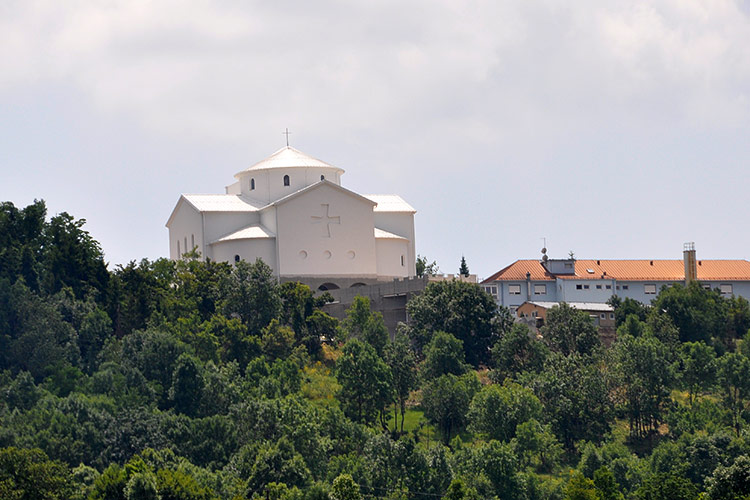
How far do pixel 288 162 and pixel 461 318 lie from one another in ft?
53.3

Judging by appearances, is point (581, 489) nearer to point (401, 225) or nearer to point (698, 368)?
point (698, 368)

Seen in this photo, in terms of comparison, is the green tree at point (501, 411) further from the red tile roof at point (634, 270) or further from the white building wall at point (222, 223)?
the red tile roof at point (634, 270)

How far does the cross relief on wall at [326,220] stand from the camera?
68000 millimetres

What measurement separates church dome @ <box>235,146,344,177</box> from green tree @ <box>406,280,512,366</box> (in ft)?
42.0

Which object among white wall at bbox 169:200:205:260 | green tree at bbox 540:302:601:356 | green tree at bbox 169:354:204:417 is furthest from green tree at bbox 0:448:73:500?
green tree at bbox 540:302:601:356

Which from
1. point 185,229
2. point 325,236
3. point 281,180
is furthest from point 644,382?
point 185,229

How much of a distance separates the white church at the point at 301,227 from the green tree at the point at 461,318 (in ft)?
20.8

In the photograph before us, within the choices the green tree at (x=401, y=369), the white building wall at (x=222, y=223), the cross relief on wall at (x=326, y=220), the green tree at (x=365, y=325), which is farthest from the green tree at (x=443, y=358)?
the white building wall at (x=222, y=223)

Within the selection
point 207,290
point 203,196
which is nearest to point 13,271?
point 207,290

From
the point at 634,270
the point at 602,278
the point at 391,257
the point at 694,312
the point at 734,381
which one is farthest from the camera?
the point at 634,270

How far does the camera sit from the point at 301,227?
67.8m

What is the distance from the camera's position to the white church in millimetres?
67188

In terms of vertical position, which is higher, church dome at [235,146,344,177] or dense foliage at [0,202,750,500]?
church dome at [235,146,344,177]

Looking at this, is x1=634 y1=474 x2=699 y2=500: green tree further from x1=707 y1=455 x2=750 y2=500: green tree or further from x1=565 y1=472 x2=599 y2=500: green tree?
x1=707 y1=455 x2=750 y2=500: green tree
